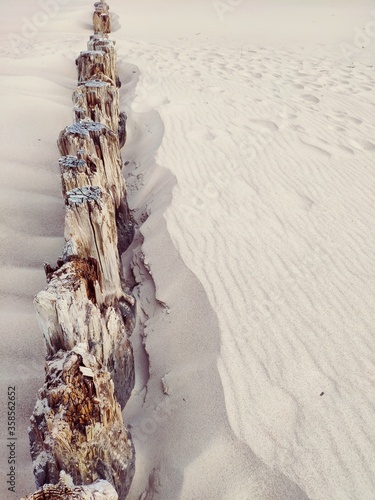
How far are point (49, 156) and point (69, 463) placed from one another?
3531mm

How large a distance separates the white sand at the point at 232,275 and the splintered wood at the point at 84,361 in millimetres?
305

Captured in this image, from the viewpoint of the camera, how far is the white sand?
73.2 inches

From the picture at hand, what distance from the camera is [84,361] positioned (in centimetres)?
150

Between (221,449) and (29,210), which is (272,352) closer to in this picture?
(221,449)

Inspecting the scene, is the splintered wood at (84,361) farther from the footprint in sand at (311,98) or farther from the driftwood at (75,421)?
the footprint in sand at (311,98)

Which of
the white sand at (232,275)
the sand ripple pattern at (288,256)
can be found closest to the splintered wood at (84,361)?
the white sand at (232,275)

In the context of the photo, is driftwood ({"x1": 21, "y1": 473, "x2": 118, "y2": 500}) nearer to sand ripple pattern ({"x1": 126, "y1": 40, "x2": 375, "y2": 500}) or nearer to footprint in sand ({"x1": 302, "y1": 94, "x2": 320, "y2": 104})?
sand ripple pattern ({"x1": 126, "y1": 40, "x2": 375, "y2": 500})

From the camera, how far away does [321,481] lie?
68.0 inches

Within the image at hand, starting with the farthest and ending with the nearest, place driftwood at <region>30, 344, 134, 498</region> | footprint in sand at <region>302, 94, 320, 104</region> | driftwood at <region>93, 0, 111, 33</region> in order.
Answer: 1. driftwood at <region>93, 0, 111, 33</region>
2. footprint in sand at <region>302, 94, 320, 104</region>
3. driftwood at <region>30, 344, 134, 498</region>

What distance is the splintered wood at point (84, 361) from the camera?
1.42m

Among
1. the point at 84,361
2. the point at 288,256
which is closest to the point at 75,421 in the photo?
the point at 84,361

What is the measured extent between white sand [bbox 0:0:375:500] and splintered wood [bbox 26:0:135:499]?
1.00 ft

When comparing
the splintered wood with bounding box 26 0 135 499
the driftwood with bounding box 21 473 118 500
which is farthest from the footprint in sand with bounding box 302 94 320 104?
the driftwood with bounding box 21 473 118 500

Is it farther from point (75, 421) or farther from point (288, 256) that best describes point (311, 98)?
point (75, 421)
